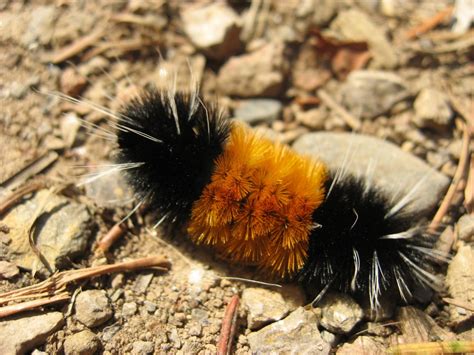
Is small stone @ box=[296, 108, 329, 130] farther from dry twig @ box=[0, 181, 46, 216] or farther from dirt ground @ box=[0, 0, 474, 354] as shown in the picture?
dry twig @ box=[0, 181, 46, 216]

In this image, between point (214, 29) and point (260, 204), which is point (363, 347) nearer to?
point (260, 204)

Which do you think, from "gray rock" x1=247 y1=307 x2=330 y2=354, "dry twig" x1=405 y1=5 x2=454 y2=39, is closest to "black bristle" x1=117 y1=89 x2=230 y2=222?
"gray rock" x1=247 y1=307 x2=330 y2=354

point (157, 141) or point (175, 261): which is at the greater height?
point (157, 141)

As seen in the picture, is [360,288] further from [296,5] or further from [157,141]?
[296,5]

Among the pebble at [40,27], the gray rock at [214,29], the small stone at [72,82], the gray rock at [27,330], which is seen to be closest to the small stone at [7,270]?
the gray rock at [27,330]

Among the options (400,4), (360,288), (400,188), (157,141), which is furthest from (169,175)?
(400,4)

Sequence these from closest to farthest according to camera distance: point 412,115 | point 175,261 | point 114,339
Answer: point 114,339, point 175,261, point 412,115

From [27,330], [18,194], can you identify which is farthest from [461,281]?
[18,194]
